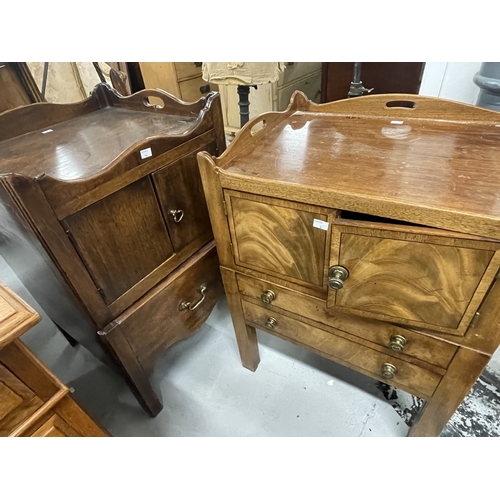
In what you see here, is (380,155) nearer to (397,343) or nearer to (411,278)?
(411,278)

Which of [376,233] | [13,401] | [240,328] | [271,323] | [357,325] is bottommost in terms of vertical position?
[240,328]

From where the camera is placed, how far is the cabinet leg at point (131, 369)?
2.79ft

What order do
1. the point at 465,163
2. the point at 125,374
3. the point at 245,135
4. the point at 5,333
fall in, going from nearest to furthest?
the point at 5,333, the point at 465,163, the point at 245,135, the point at 125,374

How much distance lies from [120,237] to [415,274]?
0.67 m

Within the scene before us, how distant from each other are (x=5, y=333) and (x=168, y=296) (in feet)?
1.76

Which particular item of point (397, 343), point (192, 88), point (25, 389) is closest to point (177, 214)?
point (25, 389)

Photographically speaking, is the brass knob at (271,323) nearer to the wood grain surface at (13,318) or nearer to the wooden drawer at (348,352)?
the wooden drawer at (348,352)

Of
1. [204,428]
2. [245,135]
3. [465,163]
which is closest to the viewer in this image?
[465,163]

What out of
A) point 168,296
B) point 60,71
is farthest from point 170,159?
point 60,71

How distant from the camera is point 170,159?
855 millimetres

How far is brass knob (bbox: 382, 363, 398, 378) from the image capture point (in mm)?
792

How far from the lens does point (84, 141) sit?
3.01 ft

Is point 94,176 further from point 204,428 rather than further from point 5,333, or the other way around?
point 204,428

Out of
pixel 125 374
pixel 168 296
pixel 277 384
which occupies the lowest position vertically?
pixel 277 384
